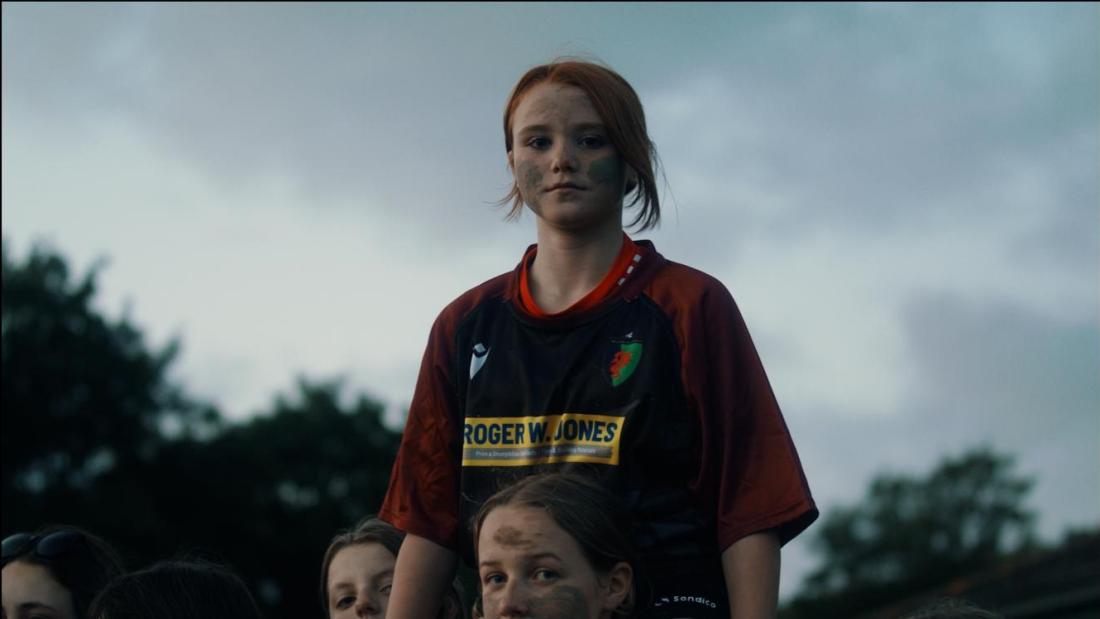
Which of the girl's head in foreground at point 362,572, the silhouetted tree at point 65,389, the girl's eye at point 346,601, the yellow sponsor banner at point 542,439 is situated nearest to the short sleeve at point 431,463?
the yellow sponsor banner at point 542,439

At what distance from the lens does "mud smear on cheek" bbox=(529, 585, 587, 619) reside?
344 cm

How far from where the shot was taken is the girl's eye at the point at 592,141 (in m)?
3.88

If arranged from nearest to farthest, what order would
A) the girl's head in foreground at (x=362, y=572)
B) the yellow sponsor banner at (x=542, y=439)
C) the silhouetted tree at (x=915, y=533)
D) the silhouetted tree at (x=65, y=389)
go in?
the yellow sponsor banner at (x=542, y=439), the girl's head in foreground at (x=362, y=572), the silhouetted tree at (x=65, y=389), the silhouetted tree at (x=915, y=533)

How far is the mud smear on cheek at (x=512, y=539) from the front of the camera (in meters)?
3.52

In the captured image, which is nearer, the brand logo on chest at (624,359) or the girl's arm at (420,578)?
the brand logo on chest at (624,359)

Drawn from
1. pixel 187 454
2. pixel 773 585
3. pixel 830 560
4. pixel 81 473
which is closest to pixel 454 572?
pixel 773 585

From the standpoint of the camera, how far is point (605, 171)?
3.88 meters

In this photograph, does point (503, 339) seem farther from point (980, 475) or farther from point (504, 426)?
point (980, 475)

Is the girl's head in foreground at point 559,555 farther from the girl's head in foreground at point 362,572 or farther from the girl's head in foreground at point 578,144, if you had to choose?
the girl's head in foreground at point 362,572

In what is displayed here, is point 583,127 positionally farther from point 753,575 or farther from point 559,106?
point 753,575

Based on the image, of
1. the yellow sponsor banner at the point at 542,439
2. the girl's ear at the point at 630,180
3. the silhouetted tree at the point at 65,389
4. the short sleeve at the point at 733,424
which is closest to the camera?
the short sleeve at the point at 733,424

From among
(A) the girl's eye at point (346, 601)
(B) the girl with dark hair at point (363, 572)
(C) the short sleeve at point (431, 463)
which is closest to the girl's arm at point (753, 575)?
(C) the short sleeve at point (431, 463)

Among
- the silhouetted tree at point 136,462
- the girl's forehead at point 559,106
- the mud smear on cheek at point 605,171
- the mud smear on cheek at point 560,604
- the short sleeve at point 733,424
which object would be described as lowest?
the mud smear on cheek at point 560,604

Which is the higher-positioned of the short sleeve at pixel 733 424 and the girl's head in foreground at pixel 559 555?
the short sleeve at pixel 733 424
